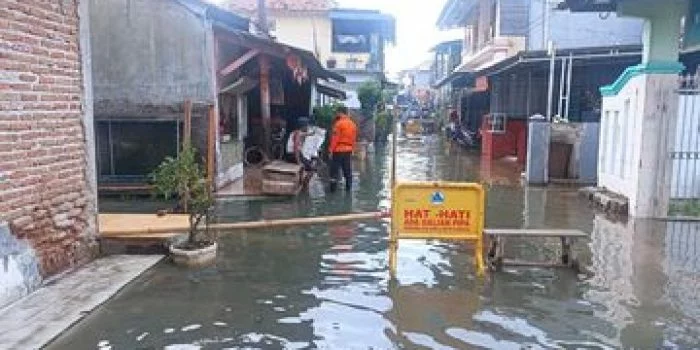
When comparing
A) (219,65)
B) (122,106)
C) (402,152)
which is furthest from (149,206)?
(402,152)

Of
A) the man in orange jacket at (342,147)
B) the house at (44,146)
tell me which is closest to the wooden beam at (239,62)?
the man in orange jacket at (342,147)

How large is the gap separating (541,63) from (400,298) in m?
14.5

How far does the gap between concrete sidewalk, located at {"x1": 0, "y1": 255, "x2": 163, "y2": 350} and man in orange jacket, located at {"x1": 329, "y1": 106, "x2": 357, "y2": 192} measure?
6956 mm

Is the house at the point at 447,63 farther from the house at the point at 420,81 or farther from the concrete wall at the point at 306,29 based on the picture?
the house at the point at 420,81

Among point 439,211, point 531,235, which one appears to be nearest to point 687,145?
point 531,235

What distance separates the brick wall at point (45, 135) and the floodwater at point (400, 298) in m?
1.01

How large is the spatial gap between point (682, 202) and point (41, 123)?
32.2 ft

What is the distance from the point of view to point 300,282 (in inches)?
287

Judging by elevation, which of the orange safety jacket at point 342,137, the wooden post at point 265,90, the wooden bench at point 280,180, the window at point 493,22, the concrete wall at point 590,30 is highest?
the window at point 493,22

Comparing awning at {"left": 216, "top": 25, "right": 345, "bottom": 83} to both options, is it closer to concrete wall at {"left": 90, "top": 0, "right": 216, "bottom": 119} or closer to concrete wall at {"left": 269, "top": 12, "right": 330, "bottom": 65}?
concrete wall at {"left": 90, "top": 0, "right": 216, "bottom": 119}

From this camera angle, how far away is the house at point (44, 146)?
6.21 meters

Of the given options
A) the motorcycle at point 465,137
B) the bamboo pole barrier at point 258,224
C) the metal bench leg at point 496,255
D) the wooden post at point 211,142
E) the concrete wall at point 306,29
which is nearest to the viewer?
the metal bench leg at point 496,255

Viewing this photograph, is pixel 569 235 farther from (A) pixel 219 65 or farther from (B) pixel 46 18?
(A) pixel 219 65

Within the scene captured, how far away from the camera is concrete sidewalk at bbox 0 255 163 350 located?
17.8ft
